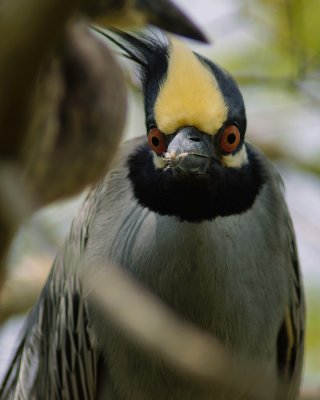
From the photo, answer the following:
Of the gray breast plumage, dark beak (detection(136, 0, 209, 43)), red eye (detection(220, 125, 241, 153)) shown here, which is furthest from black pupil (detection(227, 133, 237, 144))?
dark beak (detection(136, 0, 209, 43))

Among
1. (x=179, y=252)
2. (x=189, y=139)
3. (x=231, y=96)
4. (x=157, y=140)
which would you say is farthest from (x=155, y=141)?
(x=179, y=252)

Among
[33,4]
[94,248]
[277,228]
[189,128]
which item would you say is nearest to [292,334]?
[277,228]

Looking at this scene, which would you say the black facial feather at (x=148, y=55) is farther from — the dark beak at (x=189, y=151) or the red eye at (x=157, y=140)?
the dark beak at (x=189, y=151)

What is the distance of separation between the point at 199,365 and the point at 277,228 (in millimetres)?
1354

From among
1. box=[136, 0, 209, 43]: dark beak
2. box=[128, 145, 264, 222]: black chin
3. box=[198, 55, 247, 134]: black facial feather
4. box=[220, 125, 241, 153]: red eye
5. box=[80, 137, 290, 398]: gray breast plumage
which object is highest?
box=[136, 0, 209, 43]: dark beak

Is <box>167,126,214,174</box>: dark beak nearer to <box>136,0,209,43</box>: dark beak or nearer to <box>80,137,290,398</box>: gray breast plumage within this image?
<box>80,137,290,398</box>: gray breast plumage

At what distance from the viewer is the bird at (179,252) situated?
10.0 ft

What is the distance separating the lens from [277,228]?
3449 mm

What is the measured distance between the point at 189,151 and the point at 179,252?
0.61m

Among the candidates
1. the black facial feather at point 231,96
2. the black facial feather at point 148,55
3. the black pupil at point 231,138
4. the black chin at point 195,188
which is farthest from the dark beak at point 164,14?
the black pupil at point 231,138

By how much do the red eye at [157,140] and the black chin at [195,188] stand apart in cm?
8

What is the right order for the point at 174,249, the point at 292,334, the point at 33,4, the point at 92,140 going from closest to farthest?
1. the point at 33,4
2. the point at 92,140
3. the point at 174,249
4. the point at 292,334

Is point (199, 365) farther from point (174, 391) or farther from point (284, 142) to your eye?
point (284, 142)

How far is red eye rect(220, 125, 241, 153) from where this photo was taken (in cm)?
295
